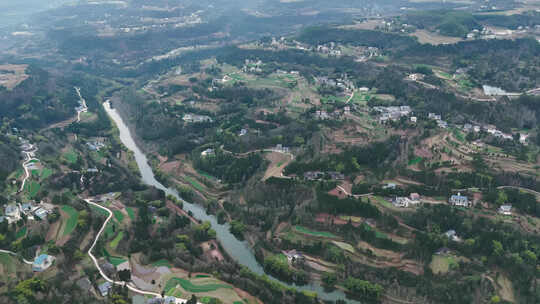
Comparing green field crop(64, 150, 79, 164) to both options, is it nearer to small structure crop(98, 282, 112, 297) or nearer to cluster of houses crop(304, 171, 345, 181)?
small structure crop(98, 282, 112, 297)

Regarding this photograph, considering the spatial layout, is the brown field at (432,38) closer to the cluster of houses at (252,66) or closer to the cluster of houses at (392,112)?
the cluster of houses at (392,112)

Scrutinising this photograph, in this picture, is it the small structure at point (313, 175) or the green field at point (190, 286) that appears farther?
the small structure at point (313, 175)

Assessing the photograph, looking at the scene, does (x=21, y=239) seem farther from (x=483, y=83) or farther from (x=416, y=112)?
(x=483, y=83)

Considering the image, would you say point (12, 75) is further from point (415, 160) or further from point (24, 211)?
point (415, 160)

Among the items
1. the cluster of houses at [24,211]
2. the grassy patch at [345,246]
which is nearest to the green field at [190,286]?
the grassy patch at [345,246]

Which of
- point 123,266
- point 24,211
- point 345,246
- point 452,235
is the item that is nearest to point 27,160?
point 24,211
